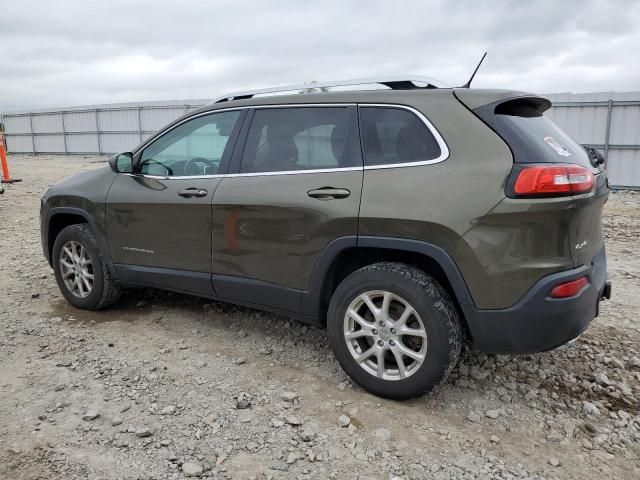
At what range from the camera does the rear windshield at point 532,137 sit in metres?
2.69

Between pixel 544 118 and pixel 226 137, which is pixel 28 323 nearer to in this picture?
pixel 226 137

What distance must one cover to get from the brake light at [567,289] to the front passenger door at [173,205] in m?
2.21

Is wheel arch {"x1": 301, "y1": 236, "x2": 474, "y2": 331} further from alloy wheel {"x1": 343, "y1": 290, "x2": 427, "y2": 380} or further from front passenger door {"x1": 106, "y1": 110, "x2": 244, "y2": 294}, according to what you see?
front passenger door {"x1": 106, "y1": 110, "x2": 244, "y2": 294}

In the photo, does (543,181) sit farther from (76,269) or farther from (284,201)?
(76,269)

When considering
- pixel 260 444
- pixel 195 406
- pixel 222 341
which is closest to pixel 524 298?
pixel 260 444

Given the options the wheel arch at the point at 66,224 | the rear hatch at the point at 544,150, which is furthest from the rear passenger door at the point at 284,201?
the wheel arch at the point at 66,224

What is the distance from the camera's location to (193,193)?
3734 mm

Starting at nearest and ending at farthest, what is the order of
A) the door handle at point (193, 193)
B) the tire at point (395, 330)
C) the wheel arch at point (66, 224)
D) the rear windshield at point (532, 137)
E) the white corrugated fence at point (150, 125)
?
the rear windshield at point (532, 137) < the tire at point (395, 330) < the door handle at point (193, 193) < the wheel arch at point (66, 224) < the white corrugated fence at point (150, 125)

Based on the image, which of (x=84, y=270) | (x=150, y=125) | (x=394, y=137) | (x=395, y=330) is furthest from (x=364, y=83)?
(x=150, y=125)

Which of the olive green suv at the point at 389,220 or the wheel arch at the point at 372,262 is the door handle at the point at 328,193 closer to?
the olive green suv at the point at 389,220

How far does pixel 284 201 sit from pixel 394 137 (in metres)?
0.77

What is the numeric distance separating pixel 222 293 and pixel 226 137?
1.11 meters

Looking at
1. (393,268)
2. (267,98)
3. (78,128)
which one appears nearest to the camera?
(393,268)

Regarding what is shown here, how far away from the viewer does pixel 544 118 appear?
316 centimetres
